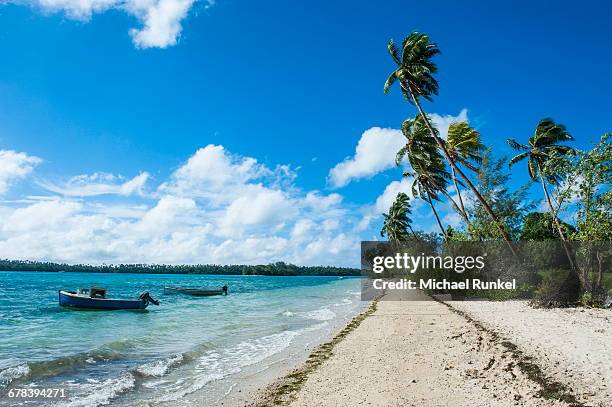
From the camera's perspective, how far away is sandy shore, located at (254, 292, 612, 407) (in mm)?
7602

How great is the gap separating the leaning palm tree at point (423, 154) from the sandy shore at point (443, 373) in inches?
740

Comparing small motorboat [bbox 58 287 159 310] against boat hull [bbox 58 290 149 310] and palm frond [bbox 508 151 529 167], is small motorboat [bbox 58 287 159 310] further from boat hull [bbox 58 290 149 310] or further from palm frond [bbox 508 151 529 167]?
palm frond [bbox 508 151 529 167]

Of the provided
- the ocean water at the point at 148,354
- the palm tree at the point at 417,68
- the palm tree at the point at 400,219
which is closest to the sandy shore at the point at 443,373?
the ocean water at the point at 148,354

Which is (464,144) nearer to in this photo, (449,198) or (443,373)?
(449,198)

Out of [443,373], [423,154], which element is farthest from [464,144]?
[443,373]

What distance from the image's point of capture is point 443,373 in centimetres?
930

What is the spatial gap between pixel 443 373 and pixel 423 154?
24.5 m

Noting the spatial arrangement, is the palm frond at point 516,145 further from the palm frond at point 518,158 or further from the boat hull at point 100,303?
the boat hull at point 100,303

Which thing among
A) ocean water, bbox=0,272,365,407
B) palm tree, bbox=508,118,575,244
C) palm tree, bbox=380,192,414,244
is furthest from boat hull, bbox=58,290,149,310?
palm tree, bbox=380,192,414,244

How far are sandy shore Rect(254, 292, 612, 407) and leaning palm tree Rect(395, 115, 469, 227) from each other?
740 inches

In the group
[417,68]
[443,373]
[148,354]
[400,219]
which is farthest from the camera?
[400,219]

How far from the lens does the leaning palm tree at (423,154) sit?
105 ft

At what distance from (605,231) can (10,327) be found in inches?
1087

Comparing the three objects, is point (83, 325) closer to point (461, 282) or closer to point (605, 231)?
point (461, 282)
